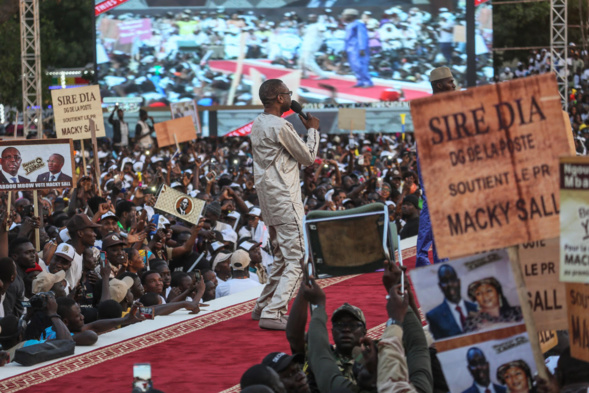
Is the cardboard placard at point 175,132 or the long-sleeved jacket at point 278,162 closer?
the long-sleeved jacket at point 278,162

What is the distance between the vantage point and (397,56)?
32094 millimetres

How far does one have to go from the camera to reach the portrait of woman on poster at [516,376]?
16.3 ft

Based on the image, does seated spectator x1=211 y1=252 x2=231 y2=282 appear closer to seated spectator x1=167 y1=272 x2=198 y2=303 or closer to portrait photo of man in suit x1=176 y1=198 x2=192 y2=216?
seated spectator x1=167 y1=272 x2=198 y2=303

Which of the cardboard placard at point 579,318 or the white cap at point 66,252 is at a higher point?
the cardboard placard at point 579,318

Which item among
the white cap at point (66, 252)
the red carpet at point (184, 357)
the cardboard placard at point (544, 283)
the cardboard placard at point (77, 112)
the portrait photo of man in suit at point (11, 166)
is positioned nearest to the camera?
the cardboard placard at point (544, 283)

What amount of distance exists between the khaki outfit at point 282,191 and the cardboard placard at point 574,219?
3331 mm

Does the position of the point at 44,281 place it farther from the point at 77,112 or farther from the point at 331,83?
the point at 331,83

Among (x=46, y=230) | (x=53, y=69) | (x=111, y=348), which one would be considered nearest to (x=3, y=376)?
→ (x=111, y=348)

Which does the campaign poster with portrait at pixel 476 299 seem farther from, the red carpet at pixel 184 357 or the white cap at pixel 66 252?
the white cap at pixel 66 252

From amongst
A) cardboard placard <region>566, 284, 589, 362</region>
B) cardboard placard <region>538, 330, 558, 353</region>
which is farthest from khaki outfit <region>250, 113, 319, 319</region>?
cardboard placard <region>566, 284, 589, 362</region>

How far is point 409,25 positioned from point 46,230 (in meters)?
21.4

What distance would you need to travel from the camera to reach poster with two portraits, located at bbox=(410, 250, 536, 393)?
5046 millimetres

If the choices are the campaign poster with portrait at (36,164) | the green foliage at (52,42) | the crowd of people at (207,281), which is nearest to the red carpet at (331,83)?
the crowd of people at (207,281)

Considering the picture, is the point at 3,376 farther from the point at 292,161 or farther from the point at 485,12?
the point at 485,12
